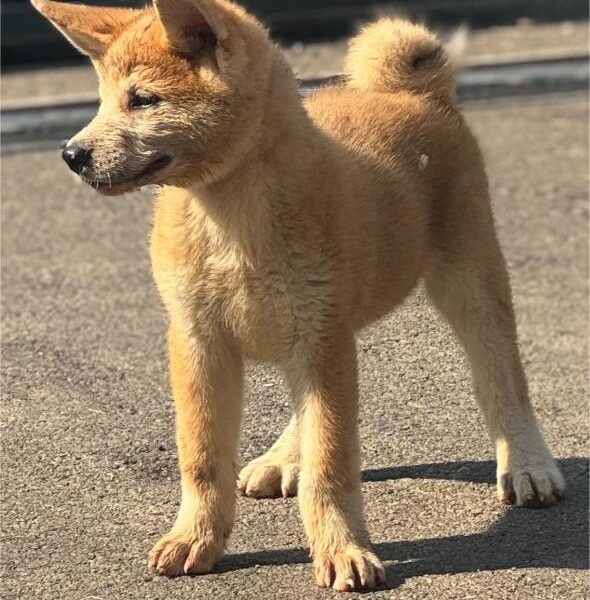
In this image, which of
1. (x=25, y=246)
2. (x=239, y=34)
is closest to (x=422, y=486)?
(x=239, y=34)

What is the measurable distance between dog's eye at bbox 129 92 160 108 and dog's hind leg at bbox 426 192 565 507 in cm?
126

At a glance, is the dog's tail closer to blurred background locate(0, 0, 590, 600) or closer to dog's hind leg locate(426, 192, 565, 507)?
dog's hind leg locate(426, 192, 565, 507)

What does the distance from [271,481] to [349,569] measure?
83 cm

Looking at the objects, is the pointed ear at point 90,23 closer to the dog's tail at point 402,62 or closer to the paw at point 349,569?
the dog's tail at point 402,62

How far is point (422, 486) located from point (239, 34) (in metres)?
1.78

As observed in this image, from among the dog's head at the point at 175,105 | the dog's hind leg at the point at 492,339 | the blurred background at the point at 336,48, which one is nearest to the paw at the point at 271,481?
the dog's hind leg at the point at 492,339

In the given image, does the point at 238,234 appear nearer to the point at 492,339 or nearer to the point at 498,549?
the point at 492,339

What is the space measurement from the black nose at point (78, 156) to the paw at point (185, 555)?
1119 millimetres

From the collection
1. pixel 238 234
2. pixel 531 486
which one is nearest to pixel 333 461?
pixel 238 234

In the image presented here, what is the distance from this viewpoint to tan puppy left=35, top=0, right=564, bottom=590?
3.72m

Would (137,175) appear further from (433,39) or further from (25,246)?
(25,246)

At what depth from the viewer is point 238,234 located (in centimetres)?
386

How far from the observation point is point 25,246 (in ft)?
26.0

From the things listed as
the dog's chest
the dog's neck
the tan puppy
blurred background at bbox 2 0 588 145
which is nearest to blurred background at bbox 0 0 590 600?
the tan puppy
